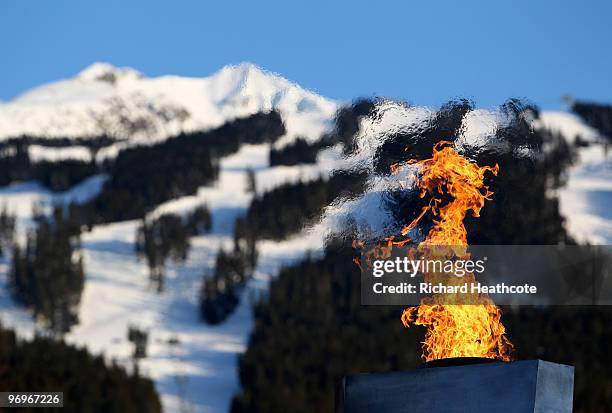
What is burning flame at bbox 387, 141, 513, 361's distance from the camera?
19.1 metres

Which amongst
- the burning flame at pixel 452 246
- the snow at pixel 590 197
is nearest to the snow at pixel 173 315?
the snow at pixel 590 197

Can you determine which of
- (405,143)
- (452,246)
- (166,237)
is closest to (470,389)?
(452,246)

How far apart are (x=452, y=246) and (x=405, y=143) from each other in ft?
9.81

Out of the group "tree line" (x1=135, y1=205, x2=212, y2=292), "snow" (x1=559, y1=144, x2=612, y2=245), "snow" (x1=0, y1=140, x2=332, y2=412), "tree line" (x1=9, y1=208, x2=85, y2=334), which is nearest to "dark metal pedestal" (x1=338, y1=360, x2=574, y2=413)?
"snow" (x1=0, y1=140, x2=332, y2=412)

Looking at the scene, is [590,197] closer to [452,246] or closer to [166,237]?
[166,237]

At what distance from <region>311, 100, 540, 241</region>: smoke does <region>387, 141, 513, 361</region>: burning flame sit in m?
0.30

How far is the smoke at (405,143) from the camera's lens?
2267 cm

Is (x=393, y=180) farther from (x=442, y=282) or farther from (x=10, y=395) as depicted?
(x=10, y=395)

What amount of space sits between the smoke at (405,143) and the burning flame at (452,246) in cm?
30

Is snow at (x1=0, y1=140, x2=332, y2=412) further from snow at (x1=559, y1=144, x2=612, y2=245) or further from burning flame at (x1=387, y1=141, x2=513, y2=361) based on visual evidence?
burning flame at (x1=387, y1=141, x2=513, y2=361)

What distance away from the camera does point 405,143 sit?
23.4 m

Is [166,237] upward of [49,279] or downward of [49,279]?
upward

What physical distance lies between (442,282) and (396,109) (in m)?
4.83

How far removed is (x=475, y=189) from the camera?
21078 mm
